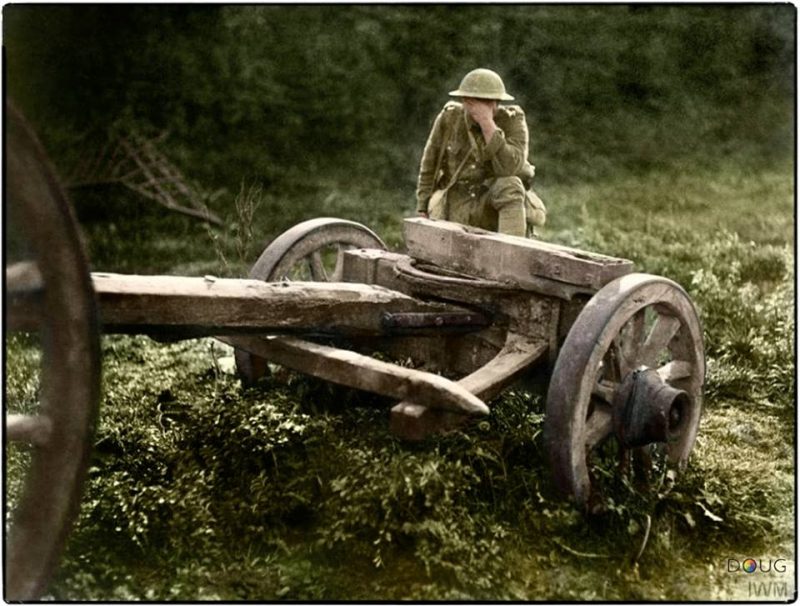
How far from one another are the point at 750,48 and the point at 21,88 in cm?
413

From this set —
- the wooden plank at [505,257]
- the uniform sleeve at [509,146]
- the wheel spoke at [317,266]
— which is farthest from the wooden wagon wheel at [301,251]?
the uniform sleeve at [509,146]

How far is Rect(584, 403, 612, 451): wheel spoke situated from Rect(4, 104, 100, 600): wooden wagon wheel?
2.26 m

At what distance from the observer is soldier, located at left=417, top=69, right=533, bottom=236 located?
19.4ft

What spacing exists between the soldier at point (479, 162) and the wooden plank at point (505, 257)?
84 centimetres

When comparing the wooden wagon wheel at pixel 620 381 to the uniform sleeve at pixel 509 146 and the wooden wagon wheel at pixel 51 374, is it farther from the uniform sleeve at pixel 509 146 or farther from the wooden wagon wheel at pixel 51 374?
the wooden wagon wheel at pixel 51 374

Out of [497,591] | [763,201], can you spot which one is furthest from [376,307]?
[763,201]

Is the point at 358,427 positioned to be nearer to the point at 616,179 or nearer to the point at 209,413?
the point at 209,413

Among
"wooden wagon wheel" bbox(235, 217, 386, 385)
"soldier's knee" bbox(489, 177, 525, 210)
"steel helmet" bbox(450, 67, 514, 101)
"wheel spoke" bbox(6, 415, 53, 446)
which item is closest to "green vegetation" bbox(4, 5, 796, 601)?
"wooden wagon wheel" bbox(235, 217, 386, 385)

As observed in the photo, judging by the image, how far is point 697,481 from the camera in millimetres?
5098

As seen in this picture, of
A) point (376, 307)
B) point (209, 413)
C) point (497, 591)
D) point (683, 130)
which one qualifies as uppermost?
point (683, 130)

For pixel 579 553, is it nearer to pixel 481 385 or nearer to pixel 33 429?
pixel 481 385

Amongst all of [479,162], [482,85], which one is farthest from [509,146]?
[482,85]

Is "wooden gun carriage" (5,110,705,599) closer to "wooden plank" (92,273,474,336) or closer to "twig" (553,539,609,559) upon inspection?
"wooden plank" (92,273,474,336)

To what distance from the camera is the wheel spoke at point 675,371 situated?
4965mm
